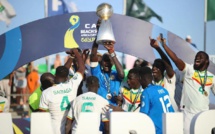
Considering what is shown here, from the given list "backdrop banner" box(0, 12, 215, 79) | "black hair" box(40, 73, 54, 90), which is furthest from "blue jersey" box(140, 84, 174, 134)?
"backdrop banner" box(0, 12, 215, 79)

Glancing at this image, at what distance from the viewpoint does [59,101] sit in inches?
331

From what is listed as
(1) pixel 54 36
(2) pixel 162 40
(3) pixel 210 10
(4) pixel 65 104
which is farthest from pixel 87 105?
(3) pixel 210 10

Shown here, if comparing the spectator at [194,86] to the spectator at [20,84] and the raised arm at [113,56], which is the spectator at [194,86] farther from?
the spectator at [20,84]

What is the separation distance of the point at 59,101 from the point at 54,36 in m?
2.51

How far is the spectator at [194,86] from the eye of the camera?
9.34 m

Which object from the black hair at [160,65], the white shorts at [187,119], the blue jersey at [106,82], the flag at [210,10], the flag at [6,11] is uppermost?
the flag at [6,11]

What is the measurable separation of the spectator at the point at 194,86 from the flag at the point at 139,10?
681cm

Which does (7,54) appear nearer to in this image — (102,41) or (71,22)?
(71,22)

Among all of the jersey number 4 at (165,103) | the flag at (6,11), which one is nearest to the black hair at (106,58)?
the jersey number 4 at (165,103)

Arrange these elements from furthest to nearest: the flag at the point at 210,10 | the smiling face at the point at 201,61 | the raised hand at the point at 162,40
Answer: the flag at the point at 210,10, the raised hand at the point at 162,40, the smiling face at the point at 201,61

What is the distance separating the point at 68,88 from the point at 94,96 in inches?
20.2

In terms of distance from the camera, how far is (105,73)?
969 centimetres

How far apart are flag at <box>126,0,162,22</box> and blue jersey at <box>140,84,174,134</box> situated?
8.23 metres

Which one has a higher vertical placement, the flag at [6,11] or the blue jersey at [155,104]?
the flag at [6,11]
